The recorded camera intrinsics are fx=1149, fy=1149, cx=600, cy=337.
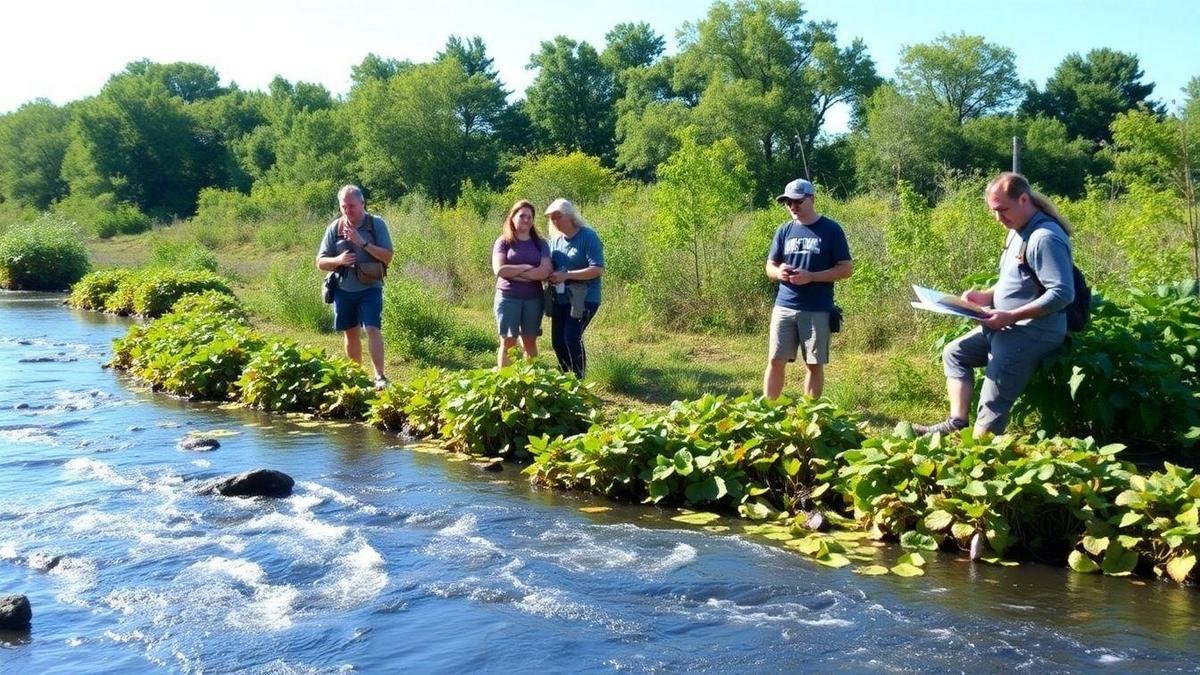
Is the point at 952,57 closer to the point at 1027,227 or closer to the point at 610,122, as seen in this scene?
the point at 610,122

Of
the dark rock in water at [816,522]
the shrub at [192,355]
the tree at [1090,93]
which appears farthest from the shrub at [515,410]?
the tree at [1090,93]

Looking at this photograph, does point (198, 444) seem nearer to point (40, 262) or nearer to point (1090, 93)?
point (40, 262)

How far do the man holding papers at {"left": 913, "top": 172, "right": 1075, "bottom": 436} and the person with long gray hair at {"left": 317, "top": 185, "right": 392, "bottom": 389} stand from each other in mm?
5097

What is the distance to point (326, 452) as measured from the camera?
8852 mm

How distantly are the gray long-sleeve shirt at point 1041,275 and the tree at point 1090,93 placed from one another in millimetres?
53208

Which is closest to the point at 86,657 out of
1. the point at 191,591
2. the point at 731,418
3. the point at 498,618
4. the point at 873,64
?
the point at 191,591

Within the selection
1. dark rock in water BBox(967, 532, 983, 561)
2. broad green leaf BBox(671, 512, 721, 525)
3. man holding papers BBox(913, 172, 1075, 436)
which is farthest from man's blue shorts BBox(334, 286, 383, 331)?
dark rock in water BBox(967, 532, 983, 561)

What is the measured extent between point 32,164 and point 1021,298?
3087 inches

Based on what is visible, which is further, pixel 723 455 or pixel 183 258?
pixel 183 258

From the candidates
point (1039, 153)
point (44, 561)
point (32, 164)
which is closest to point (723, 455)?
point (44, 561)

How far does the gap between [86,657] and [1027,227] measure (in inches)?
207

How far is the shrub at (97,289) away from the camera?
2175cm

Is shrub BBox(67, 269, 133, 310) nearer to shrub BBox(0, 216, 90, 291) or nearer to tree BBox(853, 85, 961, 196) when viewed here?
shrub BBox(0, 216, 90, 291)

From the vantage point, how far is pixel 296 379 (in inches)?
419
